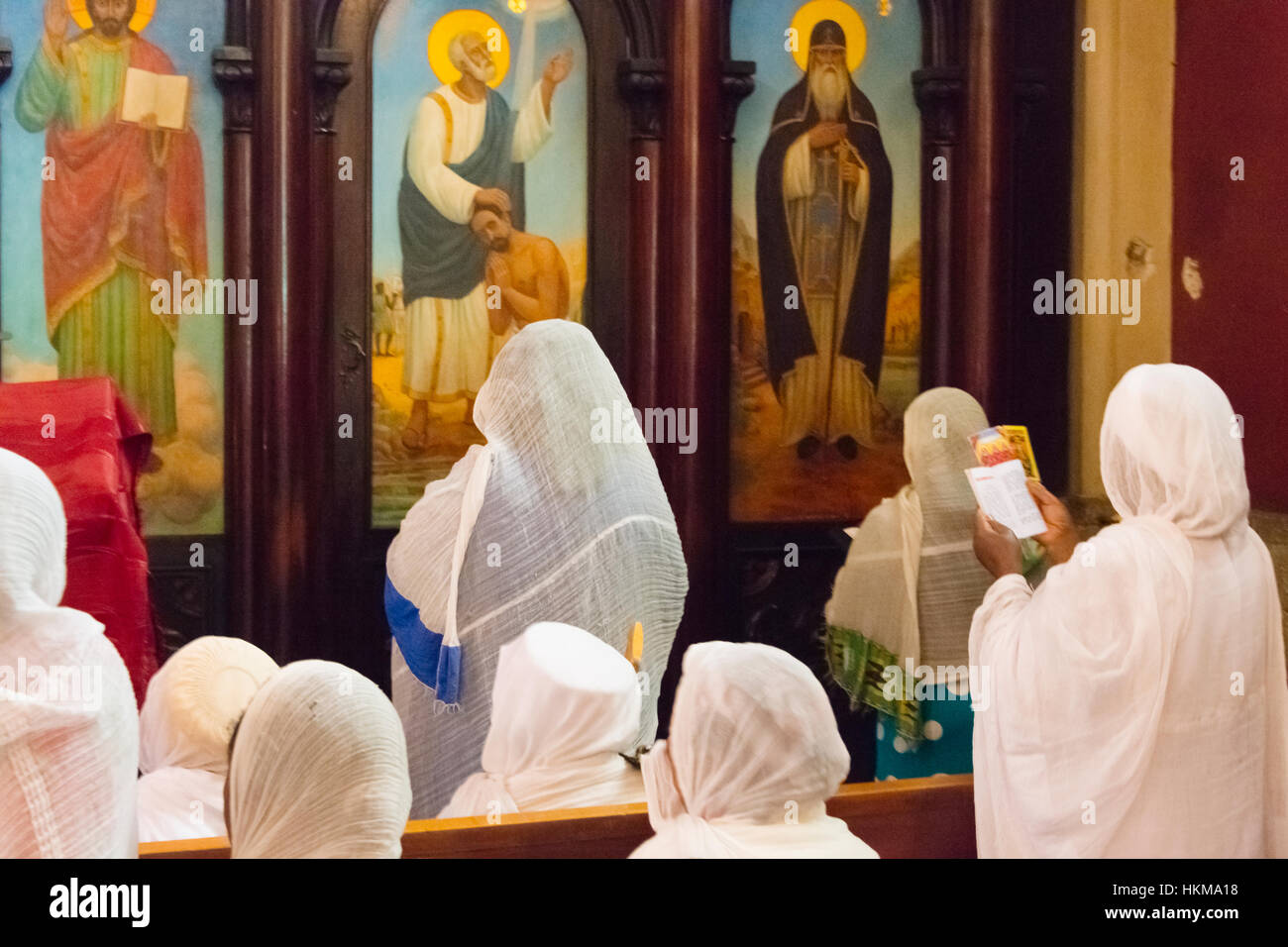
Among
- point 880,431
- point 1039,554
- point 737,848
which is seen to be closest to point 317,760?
point 737,848

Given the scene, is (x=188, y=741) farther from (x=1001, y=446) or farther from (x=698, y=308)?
(x=698, y=308)

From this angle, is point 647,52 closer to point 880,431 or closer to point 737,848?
point 880,431

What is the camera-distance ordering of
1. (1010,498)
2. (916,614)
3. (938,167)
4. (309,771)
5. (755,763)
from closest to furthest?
(309,771)
(755,763)
(1010,498)
(916,614)
(938,167)

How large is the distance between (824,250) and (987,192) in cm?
48

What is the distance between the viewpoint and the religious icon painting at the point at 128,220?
367 centimetres

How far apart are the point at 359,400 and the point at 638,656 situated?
4.33ft

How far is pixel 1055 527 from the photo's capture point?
116 inches

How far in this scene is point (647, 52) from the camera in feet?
13.0

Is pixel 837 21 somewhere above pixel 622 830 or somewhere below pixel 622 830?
above

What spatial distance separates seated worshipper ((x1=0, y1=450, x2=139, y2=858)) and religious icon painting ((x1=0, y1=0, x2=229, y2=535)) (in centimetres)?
176

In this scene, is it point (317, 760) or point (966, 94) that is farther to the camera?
point (966, 94)
